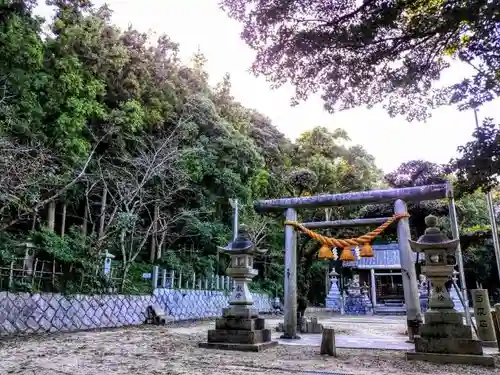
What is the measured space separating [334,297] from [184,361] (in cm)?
1980

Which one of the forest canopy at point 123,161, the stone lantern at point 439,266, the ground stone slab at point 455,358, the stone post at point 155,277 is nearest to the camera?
the ground stone slab at point 455,358

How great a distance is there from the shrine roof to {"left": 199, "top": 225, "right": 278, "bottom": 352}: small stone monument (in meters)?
19.3

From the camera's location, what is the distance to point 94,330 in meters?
10.9

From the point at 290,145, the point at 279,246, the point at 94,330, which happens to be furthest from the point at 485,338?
the point at 290,145

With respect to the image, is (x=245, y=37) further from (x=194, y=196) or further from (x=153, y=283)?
(x=194, y=196)

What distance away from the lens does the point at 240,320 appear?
7348 millimetres

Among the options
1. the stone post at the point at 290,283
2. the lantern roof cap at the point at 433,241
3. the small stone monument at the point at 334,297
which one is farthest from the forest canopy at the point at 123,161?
the small stone monument at the point at 334,297

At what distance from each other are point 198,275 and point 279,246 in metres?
7.08

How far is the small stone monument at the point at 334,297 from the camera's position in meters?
23.9

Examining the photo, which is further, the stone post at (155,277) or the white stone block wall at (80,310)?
the stone post at (155,277)

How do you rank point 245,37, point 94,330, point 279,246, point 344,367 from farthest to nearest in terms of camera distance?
1. point 279,246
2. point 94,330
3. point 245,37
4. point 344,367

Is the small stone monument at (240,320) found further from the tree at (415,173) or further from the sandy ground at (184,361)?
the tree at (415,173)

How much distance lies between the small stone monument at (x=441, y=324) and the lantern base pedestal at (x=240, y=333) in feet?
8.37

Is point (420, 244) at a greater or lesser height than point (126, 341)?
greater
